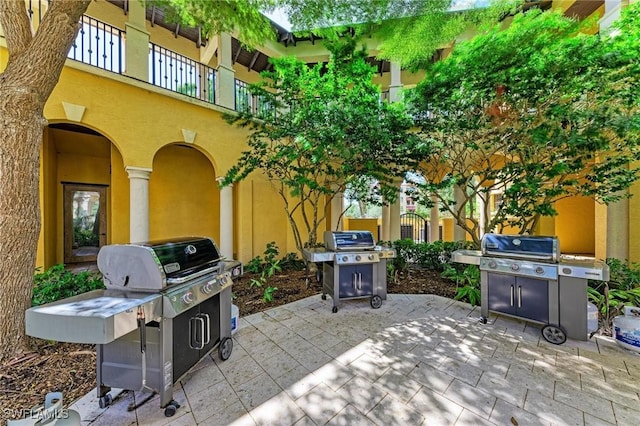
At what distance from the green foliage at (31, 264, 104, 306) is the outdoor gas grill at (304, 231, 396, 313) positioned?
127 inches

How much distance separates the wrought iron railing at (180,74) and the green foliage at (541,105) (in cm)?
488

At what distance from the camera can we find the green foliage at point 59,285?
11.1 feet

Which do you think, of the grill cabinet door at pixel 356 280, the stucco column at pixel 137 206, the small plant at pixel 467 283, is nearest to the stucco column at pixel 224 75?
the stucco column at pixel 137 206

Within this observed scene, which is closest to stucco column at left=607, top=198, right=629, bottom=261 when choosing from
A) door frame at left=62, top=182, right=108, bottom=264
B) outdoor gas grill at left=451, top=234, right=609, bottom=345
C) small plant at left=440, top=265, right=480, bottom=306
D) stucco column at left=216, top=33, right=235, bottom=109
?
small plant at left=440, top=265, right=480, bottom=306

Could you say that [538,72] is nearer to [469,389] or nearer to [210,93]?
[469,389]

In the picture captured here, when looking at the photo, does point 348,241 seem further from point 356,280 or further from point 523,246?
point 523,246

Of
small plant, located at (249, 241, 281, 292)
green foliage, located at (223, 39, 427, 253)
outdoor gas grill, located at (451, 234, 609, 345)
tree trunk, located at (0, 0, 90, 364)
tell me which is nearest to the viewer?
tree trunk, located at (0, 0, 90, 364)

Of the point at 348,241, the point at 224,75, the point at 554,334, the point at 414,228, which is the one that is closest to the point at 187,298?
the point at 348,241

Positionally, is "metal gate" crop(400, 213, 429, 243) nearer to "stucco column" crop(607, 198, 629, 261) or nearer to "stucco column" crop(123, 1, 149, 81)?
"stucco column" crop(607, 198, 629, 261)

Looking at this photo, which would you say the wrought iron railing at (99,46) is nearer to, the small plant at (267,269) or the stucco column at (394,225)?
the small plant at (267,269)

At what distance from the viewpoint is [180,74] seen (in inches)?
242

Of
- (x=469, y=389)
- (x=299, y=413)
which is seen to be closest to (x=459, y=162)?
(x=469, y=389)

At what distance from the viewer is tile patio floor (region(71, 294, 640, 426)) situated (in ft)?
6.68

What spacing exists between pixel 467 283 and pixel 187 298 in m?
5.04
